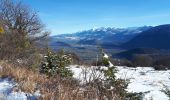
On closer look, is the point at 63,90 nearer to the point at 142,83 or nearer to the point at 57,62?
the point at 57,62

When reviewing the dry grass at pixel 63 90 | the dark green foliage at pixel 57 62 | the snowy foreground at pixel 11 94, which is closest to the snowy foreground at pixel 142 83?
the dry grass at pixel 63 90

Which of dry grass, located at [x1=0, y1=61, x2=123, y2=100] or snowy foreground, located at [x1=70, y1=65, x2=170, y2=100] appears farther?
snowy foreground, located at [x1=70, y1=65, x2=170, y2=100]

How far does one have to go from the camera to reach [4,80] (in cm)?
764

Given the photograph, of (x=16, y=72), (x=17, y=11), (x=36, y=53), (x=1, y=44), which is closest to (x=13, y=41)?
(x=1, y=44)

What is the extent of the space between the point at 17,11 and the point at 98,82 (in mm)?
57765

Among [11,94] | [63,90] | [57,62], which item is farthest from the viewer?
[57,62]

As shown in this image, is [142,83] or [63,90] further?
[142,83]

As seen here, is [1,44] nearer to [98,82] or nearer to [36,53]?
[36,53]

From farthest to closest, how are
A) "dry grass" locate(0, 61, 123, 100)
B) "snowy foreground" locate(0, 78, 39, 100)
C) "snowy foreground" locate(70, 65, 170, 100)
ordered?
1. "snowy foreground" locate(70, 65, 170, 100)
2. "snowy foreground" locate(0, 78, 39, 100)
3. "dry grass" locate(0, 61, 123, 100)

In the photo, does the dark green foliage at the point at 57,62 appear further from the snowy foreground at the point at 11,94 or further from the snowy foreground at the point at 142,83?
the snowy foreground at the point at 11,94

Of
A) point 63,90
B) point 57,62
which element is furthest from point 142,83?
point 63,90

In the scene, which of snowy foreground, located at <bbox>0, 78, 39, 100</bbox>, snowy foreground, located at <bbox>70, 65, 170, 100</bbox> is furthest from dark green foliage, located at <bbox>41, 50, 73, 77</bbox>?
snowy foreground, located at <bbox>0, 78, 39, 100</bbox>

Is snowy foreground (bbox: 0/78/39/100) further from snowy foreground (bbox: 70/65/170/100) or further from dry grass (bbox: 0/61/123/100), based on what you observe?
snowy foreground (bbox: 70/65/170/100)

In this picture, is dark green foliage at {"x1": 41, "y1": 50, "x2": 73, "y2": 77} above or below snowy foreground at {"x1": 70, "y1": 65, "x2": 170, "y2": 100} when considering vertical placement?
above
